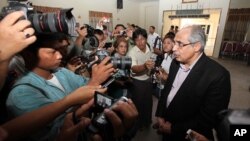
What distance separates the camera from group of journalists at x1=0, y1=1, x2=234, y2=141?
0.65 metres

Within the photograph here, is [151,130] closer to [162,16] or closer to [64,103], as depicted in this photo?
[64,103]

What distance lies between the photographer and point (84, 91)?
88 centimetres

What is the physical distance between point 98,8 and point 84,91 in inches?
319

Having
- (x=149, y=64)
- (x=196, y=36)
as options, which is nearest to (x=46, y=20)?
(x=196, y=36)

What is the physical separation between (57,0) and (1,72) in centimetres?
707

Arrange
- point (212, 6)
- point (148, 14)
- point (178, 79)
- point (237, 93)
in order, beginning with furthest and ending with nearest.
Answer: point (148, 14)
point (212, 6)
point (237, 93)
point (178, 79)

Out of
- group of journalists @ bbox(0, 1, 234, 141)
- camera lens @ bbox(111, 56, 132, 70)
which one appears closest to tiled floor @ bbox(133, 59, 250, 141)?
group of journalists @ bbox(0, 1, 234, 141)

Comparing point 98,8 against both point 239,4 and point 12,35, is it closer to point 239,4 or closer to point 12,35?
point 239,4

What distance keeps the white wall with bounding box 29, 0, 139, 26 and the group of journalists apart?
5.59 meters

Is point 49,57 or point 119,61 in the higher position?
point 49,57

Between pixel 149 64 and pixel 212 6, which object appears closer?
pixel 149 64

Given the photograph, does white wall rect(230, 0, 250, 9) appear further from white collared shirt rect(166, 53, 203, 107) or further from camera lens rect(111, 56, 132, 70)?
camera lens rect(111, 56, 132, 70)

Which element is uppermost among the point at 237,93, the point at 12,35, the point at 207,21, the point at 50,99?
the point at 12,35

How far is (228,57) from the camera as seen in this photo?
8.12m
